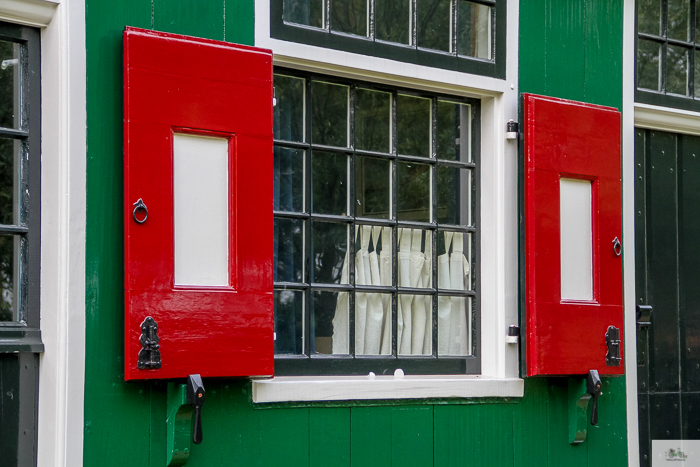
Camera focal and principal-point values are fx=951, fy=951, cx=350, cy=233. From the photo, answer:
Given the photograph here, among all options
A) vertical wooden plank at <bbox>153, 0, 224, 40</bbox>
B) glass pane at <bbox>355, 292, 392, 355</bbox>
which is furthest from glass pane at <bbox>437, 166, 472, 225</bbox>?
vertical wooden plank at <bbox>153, 0, 224, 40</bbox>

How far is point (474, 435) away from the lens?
4828 mm

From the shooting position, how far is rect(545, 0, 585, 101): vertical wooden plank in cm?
525

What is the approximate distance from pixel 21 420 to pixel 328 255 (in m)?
1.62

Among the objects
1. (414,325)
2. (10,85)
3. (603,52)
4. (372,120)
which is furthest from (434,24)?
(10,85)

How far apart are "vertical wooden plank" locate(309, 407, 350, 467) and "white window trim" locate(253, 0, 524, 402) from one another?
21 centimetres

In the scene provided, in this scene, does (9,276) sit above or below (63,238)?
below

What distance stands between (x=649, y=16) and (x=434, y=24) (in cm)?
165

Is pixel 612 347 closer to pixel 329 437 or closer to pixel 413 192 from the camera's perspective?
pixel 413 192

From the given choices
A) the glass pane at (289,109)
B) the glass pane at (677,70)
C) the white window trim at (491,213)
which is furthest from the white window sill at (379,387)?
the glass pane at (677,70)

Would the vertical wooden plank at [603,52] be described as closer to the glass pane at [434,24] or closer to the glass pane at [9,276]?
the glass pane at [434,24]

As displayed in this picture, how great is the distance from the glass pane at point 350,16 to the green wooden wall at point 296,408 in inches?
19.8

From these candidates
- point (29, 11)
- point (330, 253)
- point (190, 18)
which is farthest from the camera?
point (330, 253)

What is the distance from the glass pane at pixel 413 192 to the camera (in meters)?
4.82

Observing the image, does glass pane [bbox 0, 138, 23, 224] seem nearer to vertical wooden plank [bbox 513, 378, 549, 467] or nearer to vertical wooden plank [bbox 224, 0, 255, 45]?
vertical wooden plank [bbox 224, 0, 255, 45]
